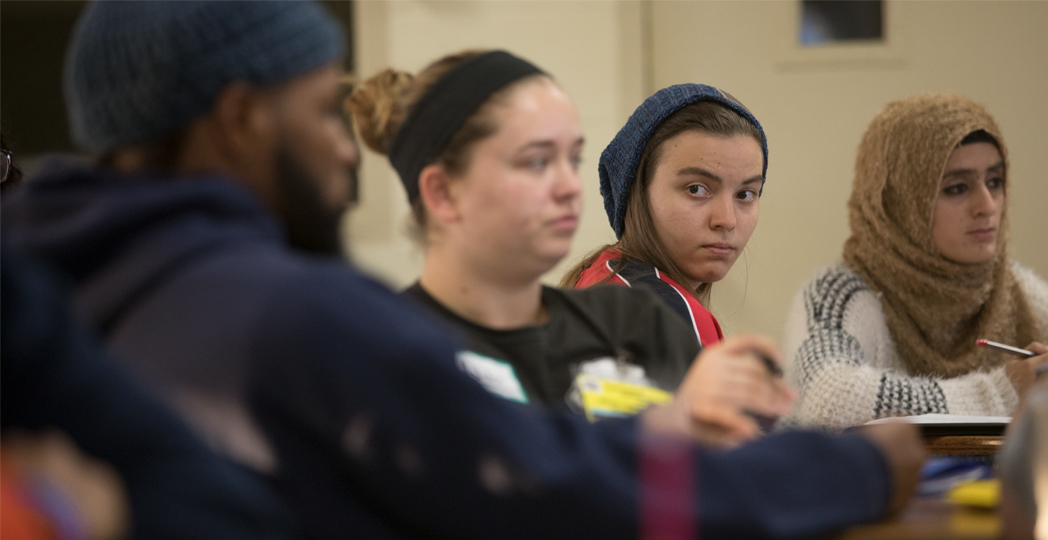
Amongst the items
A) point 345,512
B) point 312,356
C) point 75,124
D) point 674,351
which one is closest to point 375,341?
point 312,356

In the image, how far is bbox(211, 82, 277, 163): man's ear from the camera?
3.27ft

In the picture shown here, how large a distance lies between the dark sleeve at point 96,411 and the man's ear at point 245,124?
0.30m

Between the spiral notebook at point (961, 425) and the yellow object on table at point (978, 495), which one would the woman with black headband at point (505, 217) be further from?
the spiral notebook at point (961, 425)

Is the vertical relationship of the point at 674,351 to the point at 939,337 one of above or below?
above

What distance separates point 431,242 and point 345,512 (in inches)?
21.1

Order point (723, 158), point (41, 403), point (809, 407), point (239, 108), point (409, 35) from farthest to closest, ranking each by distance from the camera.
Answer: point (409, 35) < point (809, 407) < point (723, 158) < point (239, 108) < point (41, 403)

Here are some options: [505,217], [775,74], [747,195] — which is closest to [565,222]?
[505,217]

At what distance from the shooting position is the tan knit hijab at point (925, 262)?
8.25ft

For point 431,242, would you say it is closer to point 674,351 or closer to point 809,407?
point 674,351

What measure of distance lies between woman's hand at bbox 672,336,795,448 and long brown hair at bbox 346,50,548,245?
1.37 ft

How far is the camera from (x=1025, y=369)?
2.19 m

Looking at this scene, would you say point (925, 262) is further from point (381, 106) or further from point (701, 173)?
point (381, 106)

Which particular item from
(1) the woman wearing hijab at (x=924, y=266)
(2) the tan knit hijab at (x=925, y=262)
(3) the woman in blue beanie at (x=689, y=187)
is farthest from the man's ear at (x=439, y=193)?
(2) the tan knit hijab at (x=925, y=262)

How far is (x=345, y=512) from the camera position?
0.86 metres
